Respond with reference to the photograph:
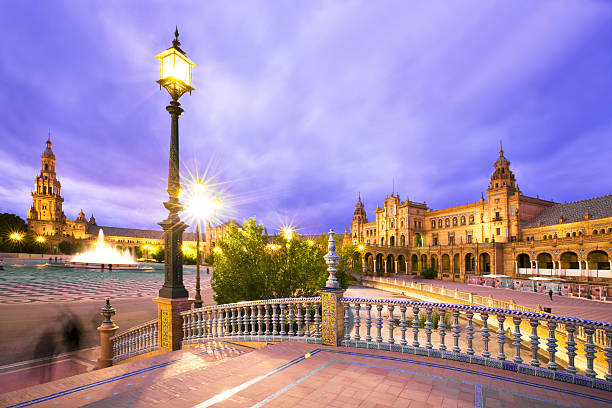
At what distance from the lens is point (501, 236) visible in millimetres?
53750

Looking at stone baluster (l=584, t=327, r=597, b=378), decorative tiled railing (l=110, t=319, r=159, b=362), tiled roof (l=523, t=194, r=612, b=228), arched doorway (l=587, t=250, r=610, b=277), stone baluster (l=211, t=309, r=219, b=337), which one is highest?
tiled roof (l=523, t=194, r=612, b=228)

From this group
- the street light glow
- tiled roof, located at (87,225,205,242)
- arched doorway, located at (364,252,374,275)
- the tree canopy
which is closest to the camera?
the tree canopy

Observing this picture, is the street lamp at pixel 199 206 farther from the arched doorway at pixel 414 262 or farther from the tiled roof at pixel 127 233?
the tiled roof at pixel 127 233

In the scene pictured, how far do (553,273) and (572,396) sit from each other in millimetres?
41586

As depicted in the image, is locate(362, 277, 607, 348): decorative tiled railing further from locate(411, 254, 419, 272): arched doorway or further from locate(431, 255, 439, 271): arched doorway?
locate(411, 254, 419, 272): arched doorway

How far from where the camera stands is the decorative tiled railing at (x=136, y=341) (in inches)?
320

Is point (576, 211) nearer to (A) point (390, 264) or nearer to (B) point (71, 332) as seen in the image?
(A) point (390, 264)

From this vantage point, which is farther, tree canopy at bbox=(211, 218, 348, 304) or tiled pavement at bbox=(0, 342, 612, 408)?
tree canopy at bbox=(211, 218, 348, 304)

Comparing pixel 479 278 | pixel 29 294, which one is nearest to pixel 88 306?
pixel 29 294

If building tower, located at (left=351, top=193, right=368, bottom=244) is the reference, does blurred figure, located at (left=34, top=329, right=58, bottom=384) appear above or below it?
below

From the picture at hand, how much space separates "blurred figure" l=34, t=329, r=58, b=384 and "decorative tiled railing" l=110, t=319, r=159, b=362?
155 cm

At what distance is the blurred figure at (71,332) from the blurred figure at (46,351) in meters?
0.37

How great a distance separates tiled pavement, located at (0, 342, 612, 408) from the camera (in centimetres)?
387

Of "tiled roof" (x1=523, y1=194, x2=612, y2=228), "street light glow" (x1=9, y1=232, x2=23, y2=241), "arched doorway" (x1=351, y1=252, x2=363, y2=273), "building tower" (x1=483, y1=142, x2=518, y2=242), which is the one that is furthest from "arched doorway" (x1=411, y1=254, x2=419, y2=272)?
"street light glow" (x1=9, y1=232, x2=23, y2=241)
